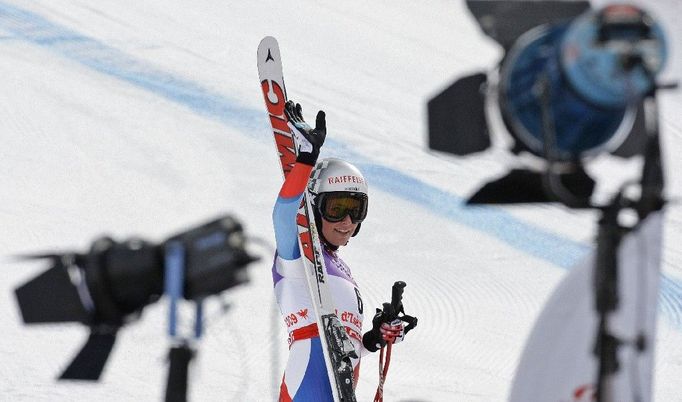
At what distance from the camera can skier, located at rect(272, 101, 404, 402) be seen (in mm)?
4199

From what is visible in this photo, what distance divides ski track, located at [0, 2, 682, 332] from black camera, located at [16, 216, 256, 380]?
427cm

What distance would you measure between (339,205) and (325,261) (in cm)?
23

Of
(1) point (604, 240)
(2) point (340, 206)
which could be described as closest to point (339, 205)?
(2) point (340, 206)

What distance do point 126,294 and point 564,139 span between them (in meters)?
1.08

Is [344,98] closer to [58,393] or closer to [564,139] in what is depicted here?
[58,393]

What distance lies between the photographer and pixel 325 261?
460 centimetres

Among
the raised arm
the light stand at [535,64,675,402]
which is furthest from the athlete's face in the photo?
the light stand at [535,64,675,402]

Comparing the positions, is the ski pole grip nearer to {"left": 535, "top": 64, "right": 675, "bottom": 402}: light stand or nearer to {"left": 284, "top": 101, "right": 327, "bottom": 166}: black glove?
{"left": 284, "top": 101, "right": 327, "bottom": 166}: black glove

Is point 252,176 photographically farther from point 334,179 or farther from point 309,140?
Result: point 309,140

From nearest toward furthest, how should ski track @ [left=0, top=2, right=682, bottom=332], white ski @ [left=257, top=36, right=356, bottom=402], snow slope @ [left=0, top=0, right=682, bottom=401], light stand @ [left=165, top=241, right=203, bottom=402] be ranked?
light stand @ [left=165, top=241, right=203, bottom=402] < white ski @ [left=257, top=36, right=356, bottom=402] < snow slope @ [left=0, top=0, right=682, bottom=401] < ski track @ [left=0, top=2, right=682, bottom=332]

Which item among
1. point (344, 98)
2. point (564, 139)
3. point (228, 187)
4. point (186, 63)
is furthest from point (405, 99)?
point (564, 139)

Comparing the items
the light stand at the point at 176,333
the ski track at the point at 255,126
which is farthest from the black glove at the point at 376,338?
the light stand at the point at 176,333

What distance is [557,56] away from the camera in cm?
262

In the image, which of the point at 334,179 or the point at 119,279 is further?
the point at 334,179
